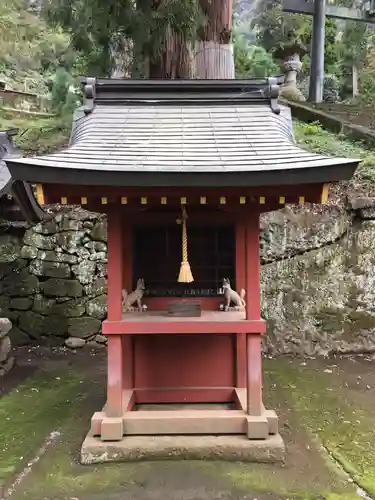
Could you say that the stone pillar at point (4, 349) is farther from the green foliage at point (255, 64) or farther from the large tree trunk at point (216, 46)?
the green foliage at point (255, 64)

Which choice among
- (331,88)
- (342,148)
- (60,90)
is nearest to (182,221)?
(342,148)

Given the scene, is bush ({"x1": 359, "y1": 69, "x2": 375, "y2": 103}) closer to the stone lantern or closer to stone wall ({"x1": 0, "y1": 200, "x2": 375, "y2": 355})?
the stone lantern

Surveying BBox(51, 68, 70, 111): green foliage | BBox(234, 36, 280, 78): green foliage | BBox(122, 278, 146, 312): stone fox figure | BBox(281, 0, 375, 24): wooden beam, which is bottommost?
BBox(122, 278, 146, 312): stone fox figure

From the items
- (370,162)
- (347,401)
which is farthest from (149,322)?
(370,162)

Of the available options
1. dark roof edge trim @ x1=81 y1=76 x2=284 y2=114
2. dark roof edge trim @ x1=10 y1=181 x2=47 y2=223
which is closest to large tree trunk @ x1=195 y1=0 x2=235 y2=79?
dark roof edge trim @ x1=81 y1=76 x2=284 y2=114

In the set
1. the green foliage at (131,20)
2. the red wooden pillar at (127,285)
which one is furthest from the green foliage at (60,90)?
the red wooden pillar at (127,285)

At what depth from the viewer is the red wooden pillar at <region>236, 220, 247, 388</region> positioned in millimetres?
5092

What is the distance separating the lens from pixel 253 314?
459 centimetres

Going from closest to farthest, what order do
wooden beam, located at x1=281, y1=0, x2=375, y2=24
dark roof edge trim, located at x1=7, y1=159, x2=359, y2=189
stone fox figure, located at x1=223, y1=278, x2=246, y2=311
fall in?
dark roof edge trim, located at x1=7, y1=159, x2=359, y2=189 → stone fox figure, located at x1=223, y1=278, x2=246, y2=311 → wooden beam, located at x1=281, y1=0, x2=375, y2=24

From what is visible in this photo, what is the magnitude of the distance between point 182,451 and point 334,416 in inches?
80.0

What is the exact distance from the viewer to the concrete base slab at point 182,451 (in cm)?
431

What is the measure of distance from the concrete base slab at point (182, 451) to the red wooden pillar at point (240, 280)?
110 centimetres

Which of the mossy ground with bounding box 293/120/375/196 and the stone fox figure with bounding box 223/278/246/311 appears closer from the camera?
the stone fox figure with bounding box 223/278/246/311

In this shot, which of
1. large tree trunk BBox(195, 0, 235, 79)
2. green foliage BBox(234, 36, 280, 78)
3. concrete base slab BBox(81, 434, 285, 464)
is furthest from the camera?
green foliage BBox(234, 36, 280, 78)
